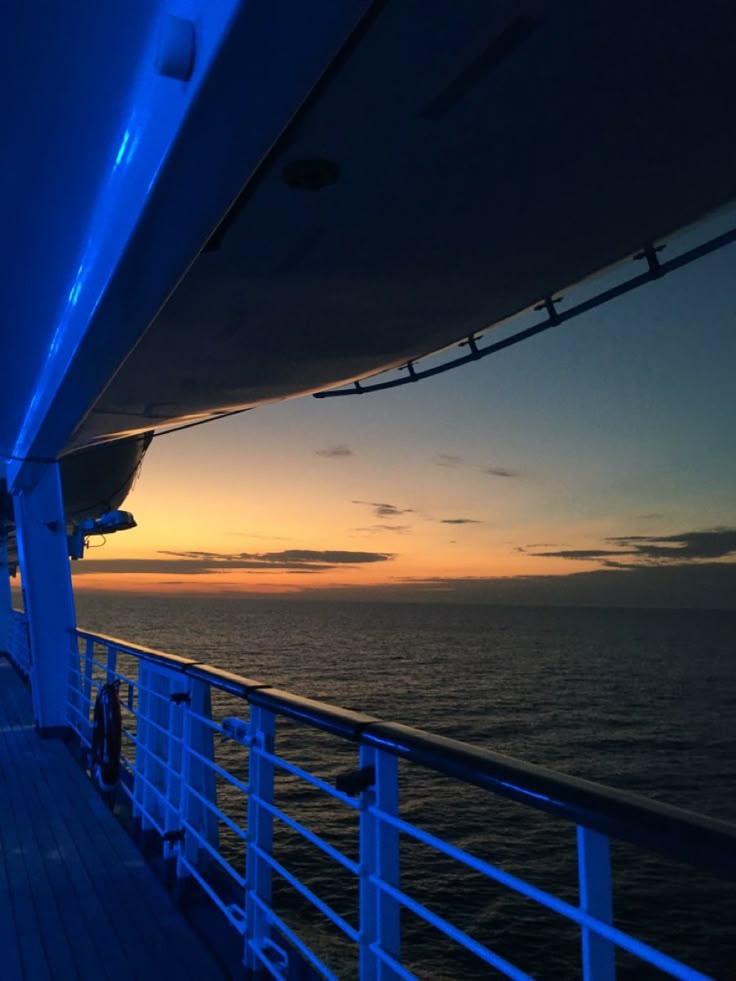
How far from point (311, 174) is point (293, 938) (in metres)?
1.80

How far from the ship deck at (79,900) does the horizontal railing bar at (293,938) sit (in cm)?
24

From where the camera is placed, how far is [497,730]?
2942cm

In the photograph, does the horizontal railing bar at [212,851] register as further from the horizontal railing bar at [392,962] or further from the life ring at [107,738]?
the life ring at [107,738]

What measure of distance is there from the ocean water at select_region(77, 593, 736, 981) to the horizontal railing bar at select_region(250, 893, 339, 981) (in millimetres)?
Answer: 8620

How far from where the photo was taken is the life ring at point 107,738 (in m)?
3.40

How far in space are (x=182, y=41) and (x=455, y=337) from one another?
253 centimetres

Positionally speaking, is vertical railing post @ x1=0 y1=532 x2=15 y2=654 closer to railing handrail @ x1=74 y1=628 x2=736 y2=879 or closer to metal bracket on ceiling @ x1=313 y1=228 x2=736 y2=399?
metal bracket on ceiling @ x1=313 y1=228 x2=736 y2=399

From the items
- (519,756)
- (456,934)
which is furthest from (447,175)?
(519,756)

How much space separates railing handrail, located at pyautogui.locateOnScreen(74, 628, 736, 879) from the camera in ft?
2.50

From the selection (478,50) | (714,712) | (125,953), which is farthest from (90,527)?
(714,712)

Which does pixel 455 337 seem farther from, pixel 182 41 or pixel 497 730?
pixel 497 730

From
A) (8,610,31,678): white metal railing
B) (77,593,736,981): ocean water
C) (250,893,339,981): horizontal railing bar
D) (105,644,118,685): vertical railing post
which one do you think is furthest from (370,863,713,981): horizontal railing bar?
(77,593,736,981): ocean water

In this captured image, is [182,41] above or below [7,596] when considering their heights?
above

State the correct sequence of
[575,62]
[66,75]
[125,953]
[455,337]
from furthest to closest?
[455,337] < [125,953] < [66,75] < [575,62]
